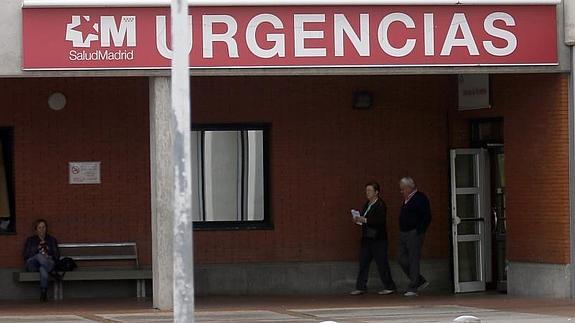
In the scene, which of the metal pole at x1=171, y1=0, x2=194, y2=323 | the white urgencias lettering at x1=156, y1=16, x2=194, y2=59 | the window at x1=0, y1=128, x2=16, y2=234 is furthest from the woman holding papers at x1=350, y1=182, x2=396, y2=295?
the metal pole at x1=171, y1=0, x2=194, y2=323

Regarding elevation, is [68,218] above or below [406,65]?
below

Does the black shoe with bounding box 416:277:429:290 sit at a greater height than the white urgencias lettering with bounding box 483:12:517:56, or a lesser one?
lesser

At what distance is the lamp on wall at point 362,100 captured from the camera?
21906 millimetres

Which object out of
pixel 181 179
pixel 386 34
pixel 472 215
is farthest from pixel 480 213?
pixel 181 179

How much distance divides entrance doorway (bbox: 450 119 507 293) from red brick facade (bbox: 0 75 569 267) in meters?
0.38

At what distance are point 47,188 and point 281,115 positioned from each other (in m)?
3.92

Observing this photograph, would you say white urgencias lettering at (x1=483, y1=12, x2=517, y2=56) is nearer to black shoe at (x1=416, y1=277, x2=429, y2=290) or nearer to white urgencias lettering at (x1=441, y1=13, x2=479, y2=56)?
white urgencias lettering at (x1=441, y1=13, x2=479, y2=56)

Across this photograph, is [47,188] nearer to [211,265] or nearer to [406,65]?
[211,265]

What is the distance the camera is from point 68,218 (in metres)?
21.4

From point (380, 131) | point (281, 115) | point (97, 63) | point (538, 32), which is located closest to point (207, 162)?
point (281, 115)

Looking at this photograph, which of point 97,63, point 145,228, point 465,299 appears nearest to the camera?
point 97,63

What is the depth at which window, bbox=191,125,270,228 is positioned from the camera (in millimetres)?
21844

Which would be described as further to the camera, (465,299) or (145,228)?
(145,228)

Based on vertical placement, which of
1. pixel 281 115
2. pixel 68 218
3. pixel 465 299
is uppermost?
pixel 281 115
